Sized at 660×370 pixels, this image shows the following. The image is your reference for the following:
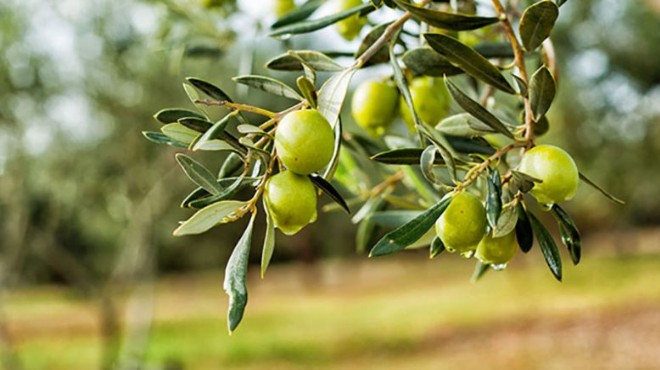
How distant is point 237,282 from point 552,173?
0.90 ft

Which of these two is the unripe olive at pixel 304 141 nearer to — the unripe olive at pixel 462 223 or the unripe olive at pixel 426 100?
the unripe olive at pixel 462 223

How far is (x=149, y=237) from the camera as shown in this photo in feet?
24.0

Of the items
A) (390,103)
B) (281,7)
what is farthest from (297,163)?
(281,7)

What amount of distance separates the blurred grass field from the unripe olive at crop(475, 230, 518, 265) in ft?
19.1

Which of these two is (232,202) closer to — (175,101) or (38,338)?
(175,101)

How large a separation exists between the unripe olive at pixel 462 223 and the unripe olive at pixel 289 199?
11cm

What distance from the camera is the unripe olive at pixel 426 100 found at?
35.0 inches

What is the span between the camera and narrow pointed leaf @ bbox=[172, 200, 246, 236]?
0.58 m

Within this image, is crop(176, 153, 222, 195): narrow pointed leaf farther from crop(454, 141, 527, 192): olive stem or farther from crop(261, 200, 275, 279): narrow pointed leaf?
crop(454, 141, 527, 192): olive stem

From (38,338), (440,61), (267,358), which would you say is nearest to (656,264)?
(267,358)

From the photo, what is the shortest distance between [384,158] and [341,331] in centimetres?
1445

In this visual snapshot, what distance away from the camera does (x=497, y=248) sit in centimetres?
65

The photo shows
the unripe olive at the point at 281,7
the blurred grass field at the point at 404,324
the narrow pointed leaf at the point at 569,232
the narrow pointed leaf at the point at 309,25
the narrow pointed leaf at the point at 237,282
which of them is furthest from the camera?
the blurred grass field at the point at 404,324

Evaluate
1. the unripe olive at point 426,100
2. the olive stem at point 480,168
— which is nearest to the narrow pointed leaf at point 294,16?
the unripe olive at point 426,100
